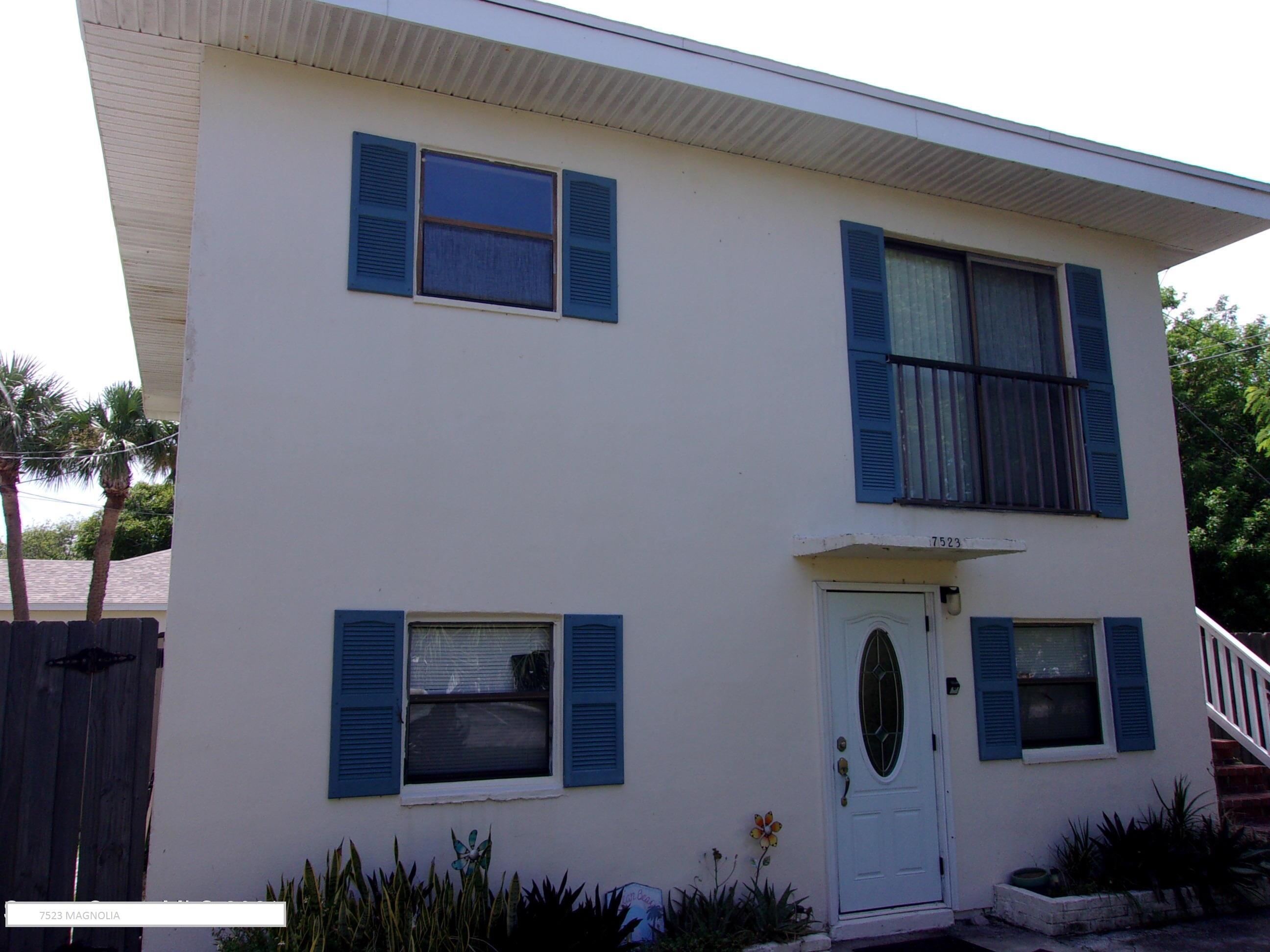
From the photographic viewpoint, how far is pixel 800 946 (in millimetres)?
6125

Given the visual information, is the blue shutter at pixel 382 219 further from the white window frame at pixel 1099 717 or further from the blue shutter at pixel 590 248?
the white window frame at pixel 1099 717

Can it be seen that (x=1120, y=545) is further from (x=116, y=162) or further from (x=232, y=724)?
(x=116, y=162)

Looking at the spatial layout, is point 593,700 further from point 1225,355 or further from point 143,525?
point 143,525

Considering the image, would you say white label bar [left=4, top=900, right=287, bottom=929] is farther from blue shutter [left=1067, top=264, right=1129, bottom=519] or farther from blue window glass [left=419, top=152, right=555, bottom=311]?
blue shutter [left=1067, top=264, right=1129, bottom=519]

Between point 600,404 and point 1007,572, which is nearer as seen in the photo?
point 600,404

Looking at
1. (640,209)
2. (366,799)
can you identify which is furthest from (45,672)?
(640,209)

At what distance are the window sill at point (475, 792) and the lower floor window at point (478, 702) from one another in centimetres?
7

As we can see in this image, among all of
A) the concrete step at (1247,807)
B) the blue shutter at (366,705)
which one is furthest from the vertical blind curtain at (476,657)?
the concrete step at (1247,807)

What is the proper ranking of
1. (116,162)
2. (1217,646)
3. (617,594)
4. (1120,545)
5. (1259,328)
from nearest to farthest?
(617,594)
(116,162)
(1120,545)
(1217,646)
(1259,328)

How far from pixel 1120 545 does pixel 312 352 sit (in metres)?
6.83

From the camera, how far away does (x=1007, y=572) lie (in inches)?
309

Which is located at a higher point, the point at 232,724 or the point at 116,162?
the point at 116,162

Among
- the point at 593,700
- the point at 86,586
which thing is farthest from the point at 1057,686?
the point at 86,586

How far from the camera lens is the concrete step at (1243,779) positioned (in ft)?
30.0
